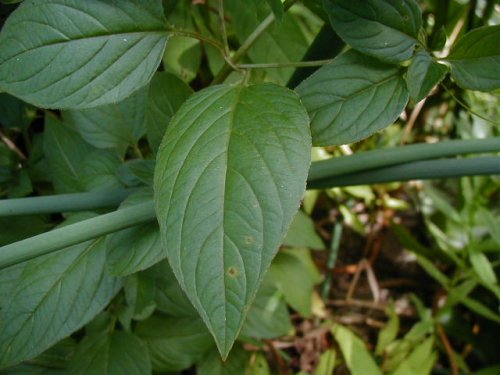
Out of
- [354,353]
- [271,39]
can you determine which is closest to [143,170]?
[271,39]

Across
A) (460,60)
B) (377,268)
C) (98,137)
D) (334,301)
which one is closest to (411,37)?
(460,60)

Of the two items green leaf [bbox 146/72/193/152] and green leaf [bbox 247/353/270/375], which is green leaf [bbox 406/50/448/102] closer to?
green leaf [bbox 146/72/193/152]

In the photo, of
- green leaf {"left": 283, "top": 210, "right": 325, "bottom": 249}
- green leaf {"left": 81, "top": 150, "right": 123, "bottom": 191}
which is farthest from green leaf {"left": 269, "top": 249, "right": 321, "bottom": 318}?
green leaf {"left": 81, "top": 150, "right": 123, "bottom": 191}

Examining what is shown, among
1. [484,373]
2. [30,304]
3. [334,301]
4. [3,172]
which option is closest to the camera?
[30,304]

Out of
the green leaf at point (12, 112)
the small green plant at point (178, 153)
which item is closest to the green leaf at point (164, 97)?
the small green plant at point (178, 153)

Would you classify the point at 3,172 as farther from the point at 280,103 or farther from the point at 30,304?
the point at 280,103

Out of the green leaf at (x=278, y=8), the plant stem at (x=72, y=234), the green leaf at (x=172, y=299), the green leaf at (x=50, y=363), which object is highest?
the green leaf at (x=278, y=8)

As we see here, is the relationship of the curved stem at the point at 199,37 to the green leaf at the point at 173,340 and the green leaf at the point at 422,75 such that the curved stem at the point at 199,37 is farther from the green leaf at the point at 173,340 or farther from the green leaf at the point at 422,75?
the green leaf at the point at 173,340
